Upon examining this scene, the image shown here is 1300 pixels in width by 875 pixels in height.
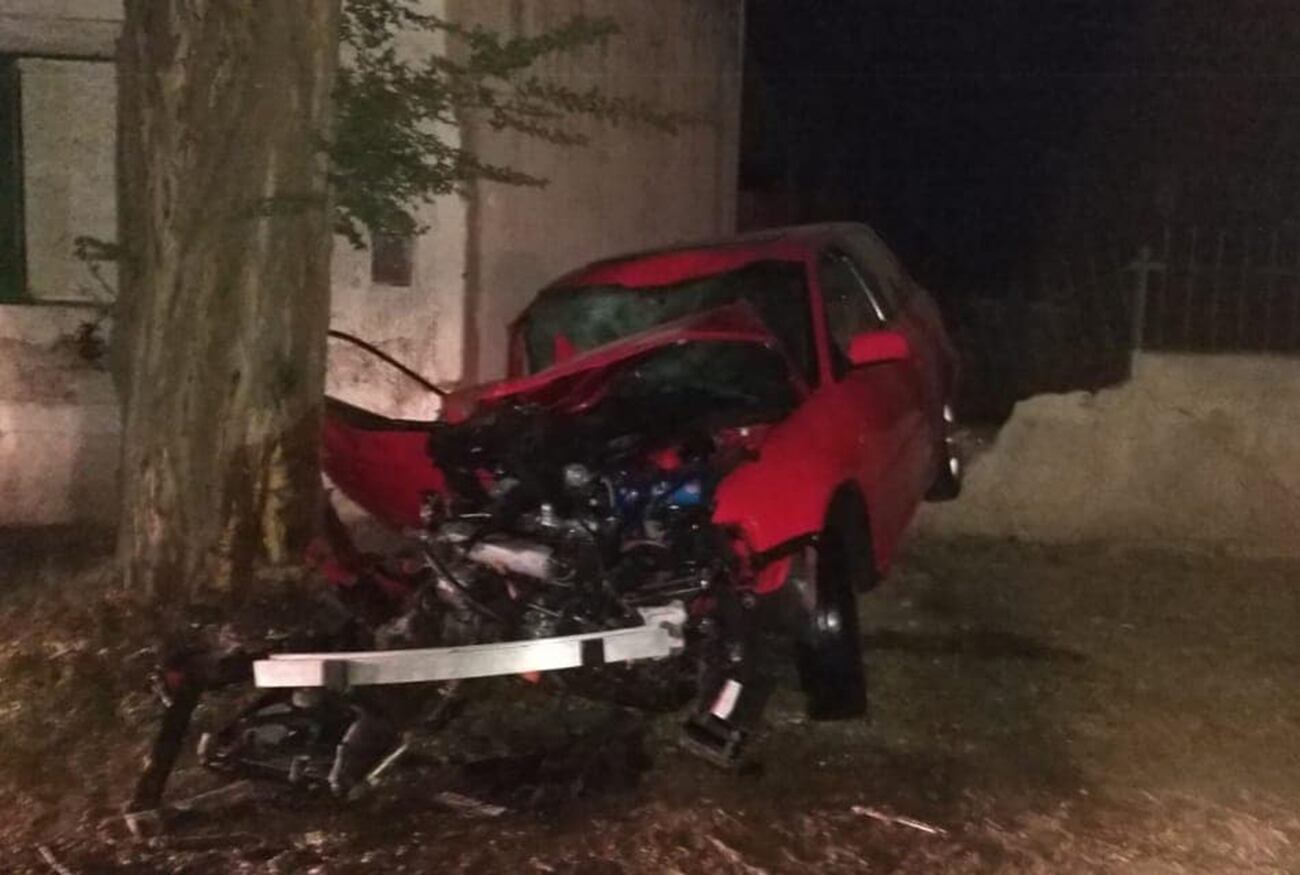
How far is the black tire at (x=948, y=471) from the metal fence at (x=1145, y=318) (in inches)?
72.4

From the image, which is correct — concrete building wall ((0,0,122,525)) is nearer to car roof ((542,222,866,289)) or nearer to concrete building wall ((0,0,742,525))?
concrete building wall ((0,0,742,525))

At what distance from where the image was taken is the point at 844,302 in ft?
23.0

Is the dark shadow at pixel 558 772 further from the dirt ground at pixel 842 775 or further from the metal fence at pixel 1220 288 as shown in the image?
the metal fence at pixel 1220 288

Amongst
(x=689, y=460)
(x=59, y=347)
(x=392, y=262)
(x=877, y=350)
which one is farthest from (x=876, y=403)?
(x=59, y=347)

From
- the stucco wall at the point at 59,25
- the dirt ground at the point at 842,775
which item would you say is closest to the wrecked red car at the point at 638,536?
the dirt ground at the point at 842,775

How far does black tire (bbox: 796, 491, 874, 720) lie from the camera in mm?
5363

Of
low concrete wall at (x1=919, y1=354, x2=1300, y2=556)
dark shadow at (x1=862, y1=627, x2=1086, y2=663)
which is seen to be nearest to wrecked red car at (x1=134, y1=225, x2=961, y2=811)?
dark shadow at (x1=862, y1=627, x2=1086, y2=663)

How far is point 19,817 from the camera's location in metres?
4.89

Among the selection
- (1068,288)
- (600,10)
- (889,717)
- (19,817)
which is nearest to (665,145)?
(600,10)

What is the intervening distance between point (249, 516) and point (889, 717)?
2.77 m

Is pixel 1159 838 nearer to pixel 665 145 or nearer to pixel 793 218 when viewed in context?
pixel 665 145

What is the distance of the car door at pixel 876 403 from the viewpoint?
19.7 feet

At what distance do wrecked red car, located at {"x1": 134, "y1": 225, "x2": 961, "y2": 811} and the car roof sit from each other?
979 millimetres

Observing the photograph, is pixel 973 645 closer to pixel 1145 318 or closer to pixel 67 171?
pixel 67 171
